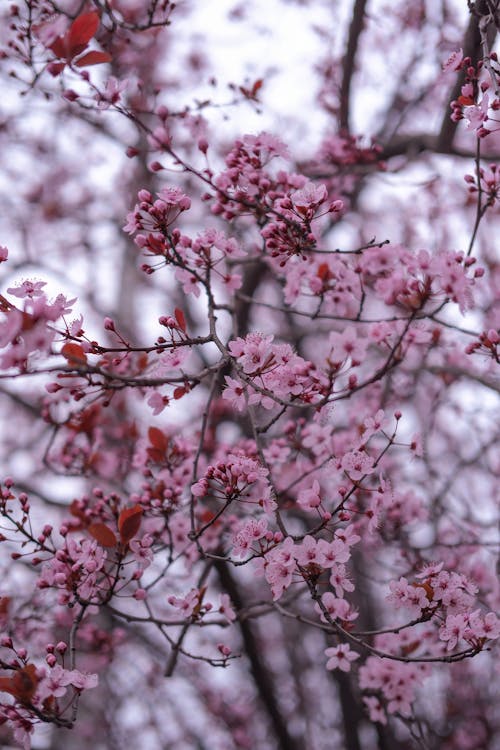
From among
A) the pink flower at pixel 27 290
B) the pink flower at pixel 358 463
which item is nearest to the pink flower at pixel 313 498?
the pink flower at pixel 358 463

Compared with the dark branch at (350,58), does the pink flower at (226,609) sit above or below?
below

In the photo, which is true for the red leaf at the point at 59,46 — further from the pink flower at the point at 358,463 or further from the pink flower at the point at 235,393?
the pink flower at the point at 358,463

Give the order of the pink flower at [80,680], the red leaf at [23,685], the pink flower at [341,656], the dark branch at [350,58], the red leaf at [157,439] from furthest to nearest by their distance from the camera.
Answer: the dark branch at [350,58] → the red leaf at [157,439] → the pink flower at [341,656] → the pink flower at [80,680] → the red leaf at [23,685]

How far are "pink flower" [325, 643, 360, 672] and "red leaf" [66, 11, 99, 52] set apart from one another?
7.39ft

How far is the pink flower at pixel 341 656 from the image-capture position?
2.29 m

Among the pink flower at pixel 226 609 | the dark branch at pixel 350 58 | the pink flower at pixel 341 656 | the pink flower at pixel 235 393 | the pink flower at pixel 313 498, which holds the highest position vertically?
the dark branch at pixel 350 58

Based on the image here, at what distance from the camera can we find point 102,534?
201cm

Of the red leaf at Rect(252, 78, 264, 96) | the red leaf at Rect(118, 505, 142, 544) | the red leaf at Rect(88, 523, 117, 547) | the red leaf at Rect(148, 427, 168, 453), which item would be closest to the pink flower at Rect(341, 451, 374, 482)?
the red leaf at Rect(118, 505, 142, 544)

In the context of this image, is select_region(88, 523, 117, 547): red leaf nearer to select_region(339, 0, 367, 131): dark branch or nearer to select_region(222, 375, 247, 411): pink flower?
select_region(222, 375, 247, 411): pink flower

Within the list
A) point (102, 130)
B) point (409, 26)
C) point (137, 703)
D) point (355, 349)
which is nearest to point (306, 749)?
point (137, 703)

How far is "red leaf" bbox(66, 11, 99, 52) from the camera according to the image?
2.04 meters

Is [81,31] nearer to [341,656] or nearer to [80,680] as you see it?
[80,680]

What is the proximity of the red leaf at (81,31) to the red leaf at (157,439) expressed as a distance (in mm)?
1419

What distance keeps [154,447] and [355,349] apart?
40.8 inches
